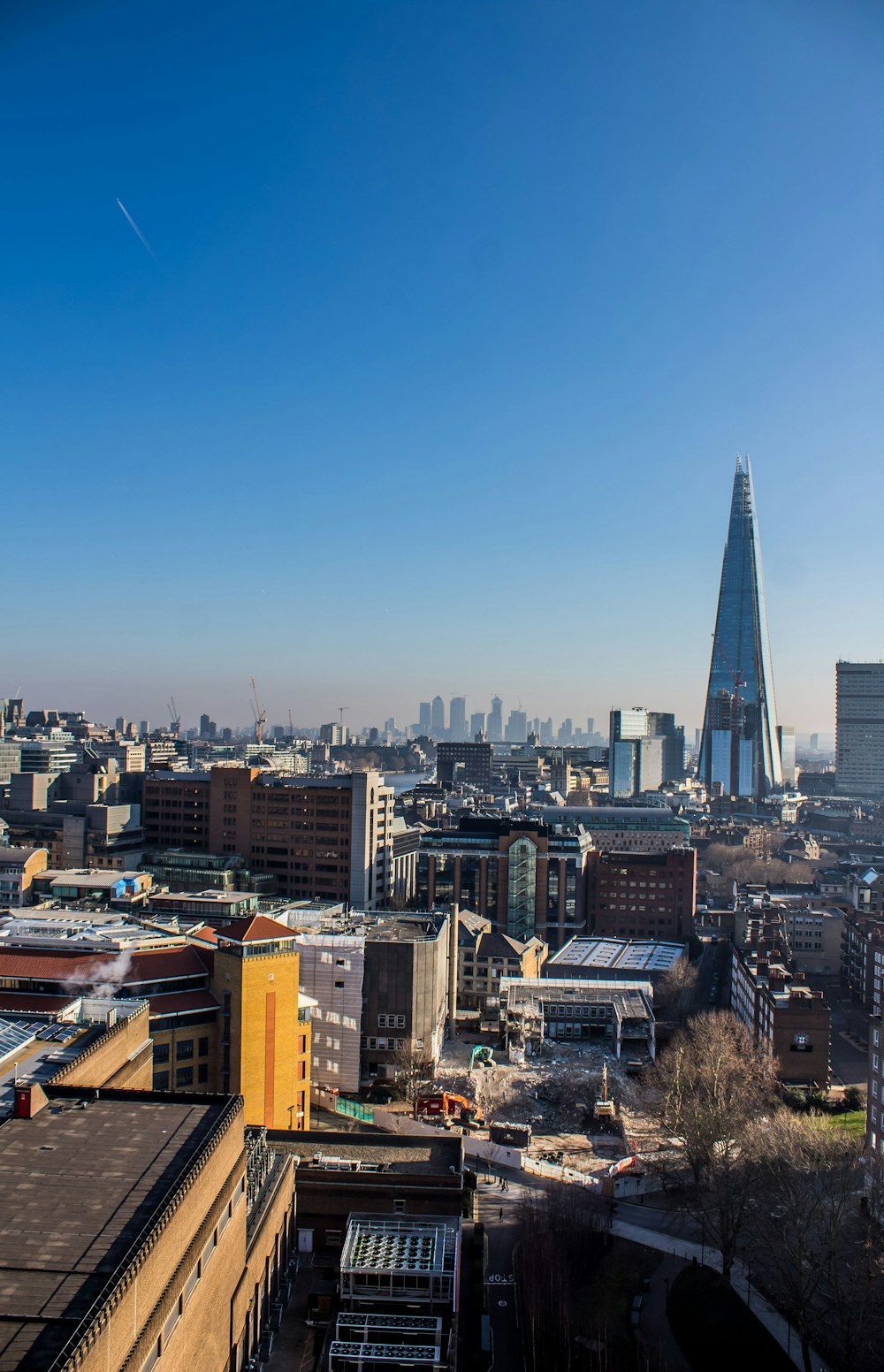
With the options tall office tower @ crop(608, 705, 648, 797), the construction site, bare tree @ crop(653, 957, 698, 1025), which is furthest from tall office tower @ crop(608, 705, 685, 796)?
the construction site

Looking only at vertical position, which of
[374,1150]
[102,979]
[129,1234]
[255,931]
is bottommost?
[374,1150]

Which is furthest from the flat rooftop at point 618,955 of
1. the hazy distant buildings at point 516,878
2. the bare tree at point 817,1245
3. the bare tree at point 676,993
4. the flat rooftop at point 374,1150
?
the flat rooftop at point 374,1150

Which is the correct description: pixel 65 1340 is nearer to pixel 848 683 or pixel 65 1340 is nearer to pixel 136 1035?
pixel 136 1035

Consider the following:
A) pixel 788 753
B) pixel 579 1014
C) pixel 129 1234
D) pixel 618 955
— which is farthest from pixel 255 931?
pixel 788 753

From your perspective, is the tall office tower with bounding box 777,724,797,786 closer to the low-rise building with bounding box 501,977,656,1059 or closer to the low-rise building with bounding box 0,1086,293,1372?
the low-rise building with bounding box 501,977,656,1059

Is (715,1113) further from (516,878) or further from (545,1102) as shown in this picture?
(516,878)

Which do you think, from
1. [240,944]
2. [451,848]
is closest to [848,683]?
[451,848]
